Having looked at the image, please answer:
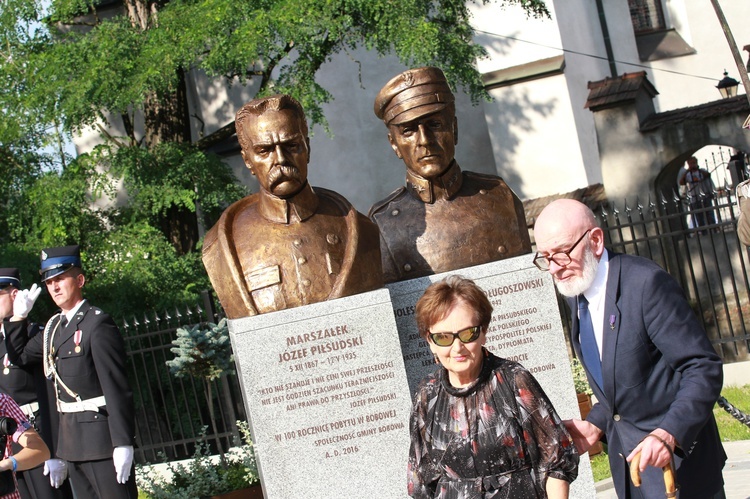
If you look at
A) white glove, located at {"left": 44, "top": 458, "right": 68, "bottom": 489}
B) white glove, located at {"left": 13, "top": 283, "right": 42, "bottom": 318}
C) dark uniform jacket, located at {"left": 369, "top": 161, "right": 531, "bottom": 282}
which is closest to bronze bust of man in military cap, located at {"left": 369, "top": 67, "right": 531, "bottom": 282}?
dark uniform jacket, located at {"left": 369, "top": 161, "right": 531, "bottom": 282}

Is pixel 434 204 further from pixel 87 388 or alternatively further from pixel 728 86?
pixel 728 86

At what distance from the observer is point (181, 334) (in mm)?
8820

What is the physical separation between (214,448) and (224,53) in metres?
4.28

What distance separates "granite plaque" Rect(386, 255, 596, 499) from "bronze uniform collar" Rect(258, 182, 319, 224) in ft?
2.09

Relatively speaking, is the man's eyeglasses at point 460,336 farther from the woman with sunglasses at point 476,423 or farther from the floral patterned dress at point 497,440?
the floral patterned dress at point 497,440

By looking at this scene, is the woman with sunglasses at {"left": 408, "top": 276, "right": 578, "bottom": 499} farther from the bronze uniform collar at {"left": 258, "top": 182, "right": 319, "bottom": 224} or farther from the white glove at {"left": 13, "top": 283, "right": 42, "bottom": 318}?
the white glove at {"left": 13, "top": 283, "right": 42, "bottom": 318}

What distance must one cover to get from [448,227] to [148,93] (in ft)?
25.3

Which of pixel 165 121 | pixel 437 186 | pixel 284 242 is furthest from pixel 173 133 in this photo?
pixel 284 242

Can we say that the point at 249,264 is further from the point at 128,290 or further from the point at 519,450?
the point at 128,290

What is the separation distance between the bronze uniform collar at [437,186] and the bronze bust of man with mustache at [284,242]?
57cm

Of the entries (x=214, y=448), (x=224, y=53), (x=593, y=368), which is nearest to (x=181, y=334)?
(x=214, y=448)

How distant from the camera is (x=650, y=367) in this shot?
360 cm

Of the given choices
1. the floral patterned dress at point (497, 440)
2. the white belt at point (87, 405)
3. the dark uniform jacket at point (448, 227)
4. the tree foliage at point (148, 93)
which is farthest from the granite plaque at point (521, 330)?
the tree foliage at point (148, 93)

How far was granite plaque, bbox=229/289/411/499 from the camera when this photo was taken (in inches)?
196
